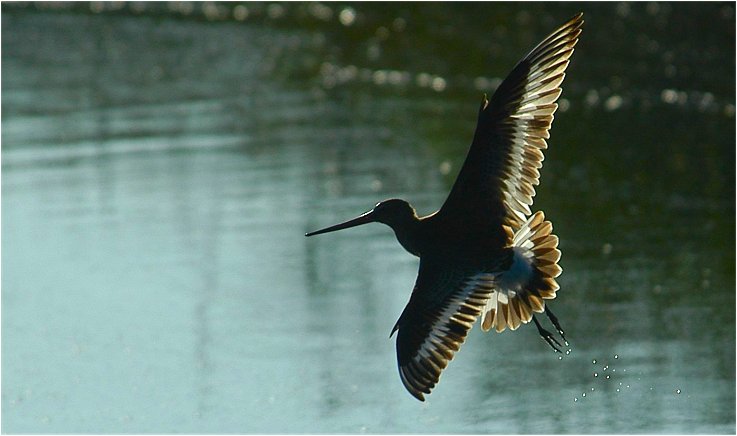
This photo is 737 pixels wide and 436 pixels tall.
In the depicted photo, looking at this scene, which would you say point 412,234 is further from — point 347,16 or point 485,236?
point 347,16

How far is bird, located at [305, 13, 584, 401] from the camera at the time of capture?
5.54 meters

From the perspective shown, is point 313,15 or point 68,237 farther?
point 313,15

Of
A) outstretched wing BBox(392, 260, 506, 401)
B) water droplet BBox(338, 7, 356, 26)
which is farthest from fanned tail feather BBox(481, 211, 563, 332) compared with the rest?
water droplet BBox(338, 7, 356, 26)

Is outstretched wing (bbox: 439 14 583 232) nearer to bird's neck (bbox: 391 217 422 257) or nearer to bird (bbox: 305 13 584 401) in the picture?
bird (bbox: 305 13 584 401)

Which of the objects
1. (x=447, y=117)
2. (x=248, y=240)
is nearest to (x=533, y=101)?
(x=248, y=240)

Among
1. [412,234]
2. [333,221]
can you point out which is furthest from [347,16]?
[412,234]

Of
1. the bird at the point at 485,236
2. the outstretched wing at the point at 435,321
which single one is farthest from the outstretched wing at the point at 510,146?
the outstretched wing at the point at 435,321

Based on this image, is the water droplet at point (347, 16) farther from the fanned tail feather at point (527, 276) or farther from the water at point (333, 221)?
the fanned tail feather at point (527, 276)

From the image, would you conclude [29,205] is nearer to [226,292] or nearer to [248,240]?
[248,240]

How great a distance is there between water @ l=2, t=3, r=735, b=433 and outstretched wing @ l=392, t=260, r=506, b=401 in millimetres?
749

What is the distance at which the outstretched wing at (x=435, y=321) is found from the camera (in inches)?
218

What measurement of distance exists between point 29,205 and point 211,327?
3.12 metres

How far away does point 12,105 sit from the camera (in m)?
13.9

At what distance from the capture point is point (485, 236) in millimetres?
5676
